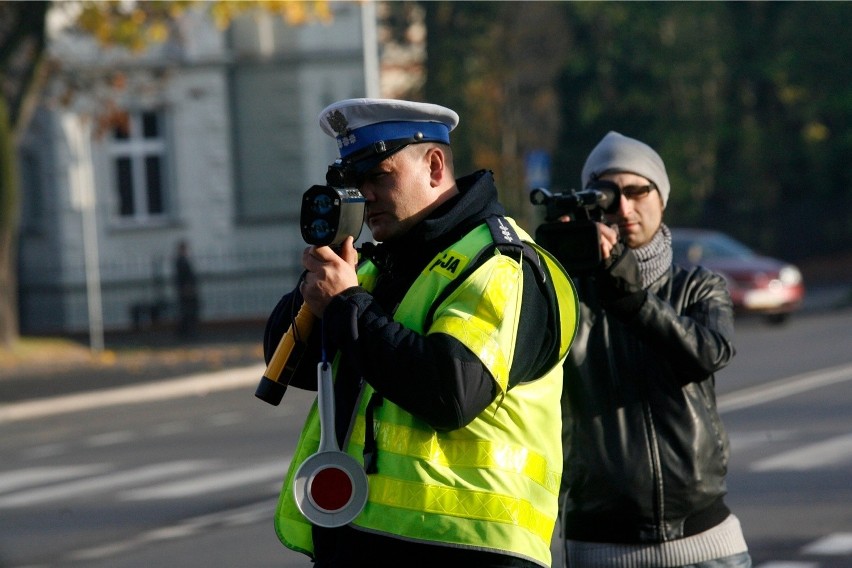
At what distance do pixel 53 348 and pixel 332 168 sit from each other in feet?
73.1

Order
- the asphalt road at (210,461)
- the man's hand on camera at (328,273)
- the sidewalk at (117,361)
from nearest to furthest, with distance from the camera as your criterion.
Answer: the man's hand on camera at (328,273) → the asphalt road at (210,461) → the sidewalk at (117,361)

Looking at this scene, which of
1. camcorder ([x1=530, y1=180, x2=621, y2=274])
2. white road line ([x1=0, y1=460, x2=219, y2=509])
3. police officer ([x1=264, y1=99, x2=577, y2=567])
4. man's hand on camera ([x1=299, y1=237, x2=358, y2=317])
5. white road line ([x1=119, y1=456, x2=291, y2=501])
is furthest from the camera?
white road line ([x1=0, y1=460, x2=219, y2=509])

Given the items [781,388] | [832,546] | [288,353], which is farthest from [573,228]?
[781,388]

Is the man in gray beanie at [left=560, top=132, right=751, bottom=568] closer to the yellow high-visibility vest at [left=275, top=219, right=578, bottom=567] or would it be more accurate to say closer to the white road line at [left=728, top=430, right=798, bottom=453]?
the yellow high-visibility vest at [left=275, top=219, right=578, bottom=567]

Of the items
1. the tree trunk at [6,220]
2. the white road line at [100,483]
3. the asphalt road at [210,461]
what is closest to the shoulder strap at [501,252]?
the asphalt road at [210,461]

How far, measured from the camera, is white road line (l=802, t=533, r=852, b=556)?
7.77 m

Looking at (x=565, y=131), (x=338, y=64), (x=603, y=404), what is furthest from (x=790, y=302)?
(x=603, y=404)

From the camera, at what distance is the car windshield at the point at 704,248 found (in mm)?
25750

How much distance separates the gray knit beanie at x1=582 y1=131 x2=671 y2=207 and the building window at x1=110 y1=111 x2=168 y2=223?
94.3 feet

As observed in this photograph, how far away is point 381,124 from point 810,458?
27.4 ft

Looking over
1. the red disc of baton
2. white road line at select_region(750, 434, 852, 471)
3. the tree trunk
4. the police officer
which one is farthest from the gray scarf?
the tree trunk

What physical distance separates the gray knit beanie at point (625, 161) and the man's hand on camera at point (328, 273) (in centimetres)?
132

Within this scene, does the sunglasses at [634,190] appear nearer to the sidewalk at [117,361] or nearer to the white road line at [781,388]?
the white road line at [781,388]

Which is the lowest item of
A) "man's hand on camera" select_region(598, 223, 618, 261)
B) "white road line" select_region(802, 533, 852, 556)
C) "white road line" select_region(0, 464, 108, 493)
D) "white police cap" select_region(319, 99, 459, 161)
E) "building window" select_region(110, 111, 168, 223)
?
"white road line" select_region(0, 464, 108, 493)
